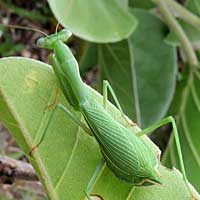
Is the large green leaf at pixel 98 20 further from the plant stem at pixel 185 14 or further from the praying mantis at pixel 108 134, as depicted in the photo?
the praying mantis at pixel 108 134

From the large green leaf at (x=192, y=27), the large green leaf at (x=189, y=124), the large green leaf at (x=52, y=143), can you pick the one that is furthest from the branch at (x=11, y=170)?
the large green leaf at (x=192, y=27)

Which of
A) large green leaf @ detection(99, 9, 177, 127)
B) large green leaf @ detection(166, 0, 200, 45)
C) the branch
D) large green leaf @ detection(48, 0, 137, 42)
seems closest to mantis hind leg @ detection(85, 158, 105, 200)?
the branch

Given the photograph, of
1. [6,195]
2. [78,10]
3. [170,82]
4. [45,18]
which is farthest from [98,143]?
[45,18]

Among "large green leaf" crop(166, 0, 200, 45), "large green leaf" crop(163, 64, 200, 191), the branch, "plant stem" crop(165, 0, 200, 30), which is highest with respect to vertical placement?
"plant stem" crop(165, 0, 200, 30)

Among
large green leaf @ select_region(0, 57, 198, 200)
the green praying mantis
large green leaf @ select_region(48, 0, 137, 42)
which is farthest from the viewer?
large green leaf @ select_region(48, 0, 137, 42)

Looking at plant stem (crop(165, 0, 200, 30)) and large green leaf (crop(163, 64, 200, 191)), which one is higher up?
plant stem (crop(165, 0, 200, 30))

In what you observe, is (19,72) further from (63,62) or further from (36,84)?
(63,62)

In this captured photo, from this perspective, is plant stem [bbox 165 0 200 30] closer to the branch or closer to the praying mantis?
the praying mantis
